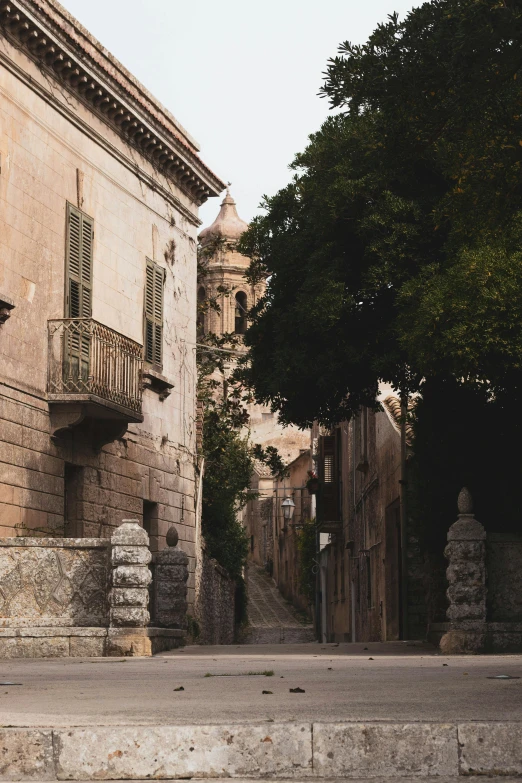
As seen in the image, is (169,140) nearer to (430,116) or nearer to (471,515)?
(471,515)

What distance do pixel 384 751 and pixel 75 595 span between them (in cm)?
1122

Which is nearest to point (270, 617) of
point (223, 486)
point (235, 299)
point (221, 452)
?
point (235, 299)

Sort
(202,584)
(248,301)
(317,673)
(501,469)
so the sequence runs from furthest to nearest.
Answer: (248,301) → (202,584) → (501,469) → (317,673)

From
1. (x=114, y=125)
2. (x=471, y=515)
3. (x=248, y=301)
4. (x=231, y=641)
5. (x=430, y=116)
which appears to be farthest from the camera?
(x=248, y=301)

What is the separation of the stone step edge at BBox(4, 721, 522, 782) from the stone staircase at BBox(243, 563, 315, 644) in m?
38.6

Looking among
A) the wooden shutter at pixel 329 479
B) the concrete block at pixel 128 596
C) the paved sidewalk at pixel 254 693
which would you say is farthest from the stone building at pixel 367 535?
the paved sidewalk at pixel 254 693

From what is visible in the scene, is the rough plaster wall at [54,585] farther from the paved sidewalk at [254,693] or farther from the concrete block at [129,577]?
the paved sidewalk at [254,693]

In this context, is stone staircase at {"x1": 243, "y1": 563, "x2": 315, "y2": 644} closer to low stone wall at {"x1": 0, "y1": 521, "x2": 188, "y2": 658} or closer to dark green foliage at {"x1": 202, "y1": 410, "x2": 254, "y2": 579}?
dark green foliage at {"x1": 202, "y1": 410, "x2": 254, "y2": 579}

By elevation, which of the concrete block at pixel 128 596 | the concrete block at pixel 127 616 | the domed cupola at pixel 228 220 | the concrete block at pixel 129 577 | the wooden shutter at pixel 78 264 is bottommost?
the concrete block at pixel 127 616

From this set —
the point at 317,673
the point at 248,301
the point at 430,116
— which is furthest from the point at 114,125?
the point at 248,301

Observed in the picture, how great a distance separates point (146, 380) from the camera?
24453 millimetres

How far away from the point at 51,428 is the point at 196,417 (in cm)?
900

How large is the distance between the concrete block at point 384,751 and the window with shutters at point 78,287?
1510 centimetres

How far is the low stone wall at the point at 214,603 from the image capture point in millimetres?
31572
